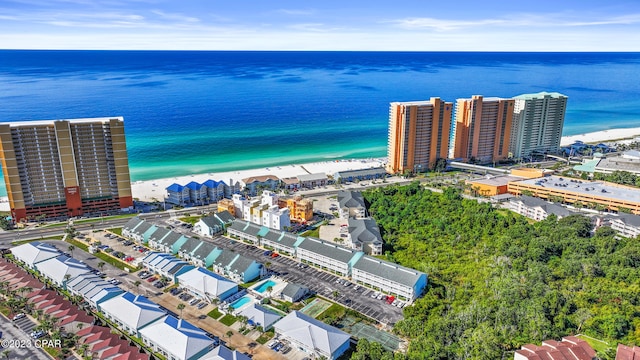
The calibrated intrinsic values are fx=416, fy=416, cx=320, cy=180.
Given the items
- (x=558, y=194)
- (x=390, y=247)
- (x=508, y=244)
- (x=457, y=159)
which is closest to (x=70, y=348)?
(x=390, y=247)

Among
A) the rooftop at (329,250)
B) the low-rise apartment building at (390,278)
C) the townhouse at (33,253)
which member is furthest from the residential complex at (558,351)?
the townhouse at (33,253)

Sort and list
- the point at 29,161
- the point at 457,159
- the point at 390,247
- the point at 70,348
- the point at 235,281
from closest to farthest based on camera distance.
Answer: the point at 70,348 < the point at 235,281 < the point at 390,247 < the point at 29,161 < the point at 457,159

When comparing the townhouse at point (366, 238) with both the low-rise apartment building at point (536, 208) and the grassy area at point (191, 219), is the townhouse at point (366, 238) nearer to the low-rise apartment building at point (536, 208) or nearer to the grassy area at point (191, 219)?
the grassy area at point (191, 219)

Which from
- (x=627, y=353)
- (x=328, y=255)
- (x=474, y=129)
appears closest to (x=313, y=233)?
(x=328, y=255)

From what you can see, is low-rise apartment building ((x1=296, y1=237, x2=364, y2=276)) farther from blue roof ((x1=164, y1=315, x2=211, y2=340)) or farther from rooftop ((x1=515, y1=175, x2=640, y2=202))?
rooftop ((x1=515, y1=175, x2=640, y2=202))

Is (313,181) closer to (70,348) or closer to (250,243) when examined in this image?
(250,243)

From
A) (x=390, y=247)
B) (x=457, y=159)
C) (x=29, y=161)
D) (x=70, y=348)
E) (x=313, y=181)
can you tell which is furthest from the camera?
(x=457, y=159)
